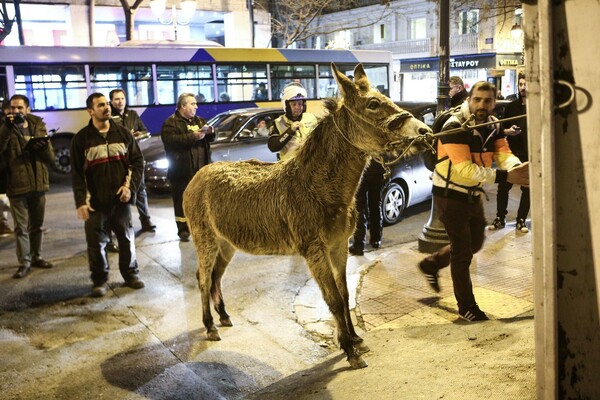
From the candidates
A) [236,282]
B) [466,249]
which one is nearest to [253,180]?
[466,249]

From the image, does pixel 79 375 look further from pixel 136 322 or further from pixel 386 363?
pixel 386 363

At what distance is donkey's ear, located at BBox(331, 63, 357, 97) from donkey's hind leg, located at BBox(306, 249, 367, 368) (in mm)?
1181

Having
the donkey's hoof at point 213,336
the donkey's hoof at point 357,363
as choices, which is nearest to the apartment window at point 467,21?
the donkey's hoof at point 213,336

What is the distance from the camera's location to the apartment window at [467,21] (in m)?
35.7

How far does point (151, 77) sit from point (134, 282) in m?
12.3

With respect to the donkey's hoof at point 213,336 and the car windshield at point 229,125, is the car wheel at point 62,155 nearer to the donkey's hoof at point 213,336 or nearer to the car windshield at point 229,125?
the car windshield at point 229,125

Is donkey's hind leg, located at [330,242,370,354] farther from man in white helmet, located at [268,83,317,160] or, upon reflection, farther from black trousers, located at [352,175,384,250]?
black trousers, located at [352,175,384,250]

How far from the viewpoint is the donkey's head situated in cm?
378

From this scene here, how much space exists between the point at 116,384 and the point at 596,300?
3.54m

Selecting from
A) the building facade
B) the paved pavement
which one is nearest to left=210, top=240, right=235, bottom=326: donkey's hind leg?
the paved pavement

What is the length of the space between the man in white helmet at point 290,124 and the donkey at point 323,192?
1.49 metres

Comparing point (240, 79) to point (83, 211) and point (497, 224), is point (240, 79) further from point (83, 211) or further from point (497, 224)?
point (83, 211)

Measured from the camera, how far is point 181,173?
8.71 m

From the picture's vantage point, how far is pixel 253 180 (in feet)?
15.7
